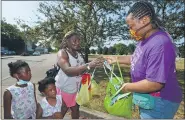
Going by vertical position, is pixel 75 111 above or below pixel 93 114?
above

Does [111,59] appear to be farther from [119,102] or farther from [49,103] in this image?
[49,103]

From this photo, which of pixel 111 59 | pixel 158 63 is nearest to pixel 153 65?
pixel 158 63

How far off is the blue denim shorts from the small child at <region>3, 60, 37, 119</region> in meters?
1.36

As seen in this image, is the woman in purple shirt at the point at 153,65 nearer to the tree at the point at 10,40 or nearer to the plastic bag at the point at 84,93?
the plastic bag at the point at 84,93

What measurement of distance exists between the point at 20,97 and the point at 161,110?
5.07 ft

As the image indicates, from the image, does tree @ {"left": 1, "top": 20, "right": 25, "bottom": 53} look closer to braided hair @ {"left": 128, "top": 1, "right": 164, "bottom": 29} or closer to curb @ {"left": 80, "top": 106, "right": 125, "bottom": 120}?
curb @ {"left": 80, "top": 106, "right": 125, "bottom": 120}

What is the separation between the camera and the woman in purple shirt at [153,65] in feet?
7.98

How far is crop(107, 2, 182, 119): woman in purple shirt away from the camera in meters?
2.43

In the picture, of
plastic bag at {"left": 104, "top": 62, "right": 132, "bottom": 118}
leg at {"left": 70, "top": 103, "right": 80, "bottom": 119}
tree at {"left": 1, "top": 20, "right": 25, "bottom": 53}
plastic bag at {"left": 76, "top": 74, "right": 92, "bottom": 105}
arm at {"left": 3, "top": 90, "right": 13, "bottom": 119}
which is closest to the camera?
plastic bag at {"left": 104, "top": 62, "right": 132, "bottom": 118}

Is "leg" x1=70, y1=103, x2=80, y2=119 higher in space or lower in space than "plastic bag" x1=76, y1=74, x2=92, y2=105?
lower

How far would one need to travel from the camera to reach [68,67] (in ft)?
12.5

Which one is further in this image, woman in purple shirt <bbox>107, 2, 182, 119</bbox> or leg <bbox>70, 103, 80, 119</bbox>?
leg <bbox>70, 103, 80, 119</bbox>

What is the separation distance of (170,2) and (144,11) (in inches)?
587

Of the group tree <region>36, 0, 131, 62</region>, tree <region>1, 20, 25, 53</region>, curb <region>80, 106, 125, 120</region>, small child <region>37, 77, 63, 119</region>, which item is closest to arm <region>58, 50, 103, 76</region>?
small child <region>37, 77, 63, 119</region>
